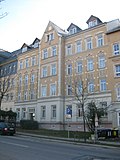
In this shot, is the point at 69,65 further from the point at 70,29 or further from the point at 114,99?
the point at 114,99

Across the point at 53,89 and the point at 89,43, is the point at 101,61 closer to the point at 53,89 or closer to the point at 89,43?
the point at 89,43

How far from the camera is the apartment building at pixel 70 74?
33.0 m

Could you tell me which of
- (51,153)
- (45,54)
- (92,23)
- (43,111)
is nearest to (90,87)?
(43,111)

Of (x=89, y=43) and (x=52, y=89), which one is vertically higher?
(x=89, y=43)

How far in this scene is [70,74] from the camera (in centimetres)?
3875

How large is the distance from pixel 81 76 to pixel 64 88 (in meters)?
4.04

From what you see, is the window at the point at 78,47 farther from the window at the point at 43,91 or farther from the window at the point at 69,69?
the window at the point at 43,91

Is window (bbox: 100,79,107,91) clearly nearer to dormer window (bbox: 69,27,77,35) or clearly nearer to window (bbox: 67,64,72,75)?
window (bbox: 67,64,72,75)

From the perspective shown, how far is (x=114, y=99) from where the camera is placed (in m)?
31.6

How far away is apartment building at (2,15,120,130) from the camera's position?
3303 cm

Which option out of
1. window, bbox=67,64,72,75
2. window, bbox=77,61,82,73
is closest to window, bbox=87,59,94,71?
window, bbox=77,61,82,73

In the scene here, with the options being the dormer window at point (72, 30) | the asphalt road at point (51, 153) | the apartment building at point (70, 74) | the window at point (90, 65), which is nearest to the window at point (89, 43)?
the apartment building at point (70, 74)

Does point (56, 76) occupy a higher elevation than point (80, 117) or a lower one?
higher

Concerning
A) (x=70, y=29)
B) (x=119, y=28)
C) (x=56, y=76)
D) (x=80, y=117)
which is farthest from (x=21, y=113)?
(x=119, y=28)
